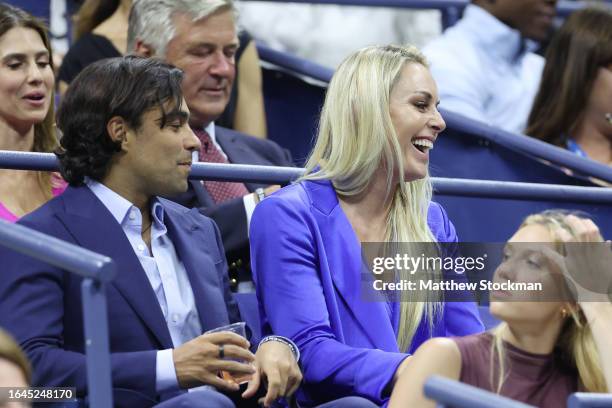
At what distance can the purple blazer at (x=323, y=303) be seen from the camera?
12.5 ft

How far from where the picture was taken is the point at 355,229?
419 centimetres

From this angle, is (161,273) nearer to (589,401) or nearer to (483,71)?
(589,401)

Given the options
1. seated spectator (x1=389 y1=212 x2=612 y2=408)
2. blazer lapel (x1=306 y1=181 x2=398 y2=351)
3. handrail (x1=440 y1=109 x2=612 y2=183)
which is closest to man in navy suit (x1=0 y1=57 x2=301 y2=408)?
blazer lapel (x1=306 y1=181 x2=398 y2=351)

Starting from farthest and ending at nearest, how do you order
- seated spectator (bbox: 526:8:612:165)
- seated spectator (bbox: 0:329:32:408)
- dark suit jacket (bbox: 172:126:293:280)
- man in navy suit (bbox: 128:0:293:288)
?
seated spectator (bbox: 526:8:612:165), man in navy suit (bbox: 128:0:293:288), dark suit jacket (bbox: 172:126:293:280), seated spectator (bbox: 0:329:32:408)

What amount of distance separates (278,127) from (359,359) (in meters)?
2.73

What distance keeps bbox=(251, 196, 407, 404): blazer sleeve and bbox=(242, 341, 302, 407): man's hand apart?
137mm

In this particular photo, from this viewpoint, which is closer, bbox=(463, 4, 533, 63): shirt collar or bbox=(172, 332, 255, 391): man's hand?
bbox=(172, 332, 255, 391): man's hand

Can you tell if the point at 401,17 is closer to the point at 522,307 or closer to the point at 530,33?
the point at 530,33

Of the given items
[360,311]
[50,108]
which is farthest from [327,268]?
[50,108]

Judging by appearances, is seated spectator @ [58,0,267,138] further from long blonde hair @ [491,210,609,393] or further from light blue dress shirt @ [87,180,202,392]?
long blonde hair @ [491,210,609,393]

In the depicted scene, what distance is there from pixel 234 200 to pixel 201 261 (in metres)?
0.68

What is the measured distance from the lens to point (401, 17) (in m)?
7.47

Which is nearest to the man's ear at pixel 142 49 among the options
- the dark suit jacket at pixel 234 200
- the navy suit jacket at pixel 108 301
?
the dark suit jacket at pixel 234 200

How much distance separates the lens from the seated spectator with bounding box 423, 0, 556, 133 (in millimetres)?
6234
